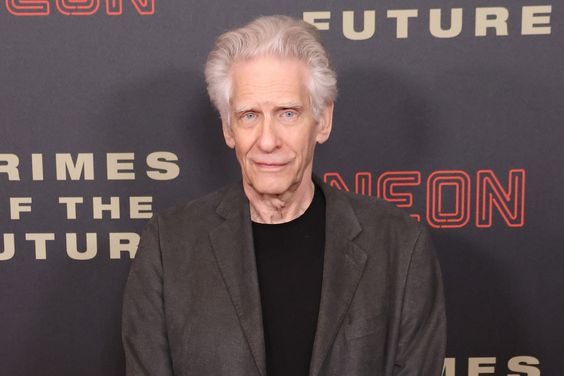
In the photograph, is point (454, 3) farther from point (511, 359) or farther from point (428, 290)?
point (511, 359)

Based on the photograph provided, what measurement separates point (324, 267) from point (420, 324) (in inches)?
9.6

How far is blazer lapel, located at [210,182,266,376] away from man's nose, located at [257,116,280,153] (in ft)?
0.61

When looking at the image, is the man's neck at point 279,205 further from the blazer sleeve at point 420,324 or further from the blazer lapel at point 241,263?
the blazer sleeve at point 420,324

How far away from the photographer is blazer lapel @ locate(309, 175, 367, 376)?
4.88 feet

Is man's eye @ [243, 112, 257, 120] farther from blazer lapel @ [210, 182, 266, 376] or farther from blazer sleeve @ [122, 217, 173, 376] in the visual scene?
blazer sleeve @ [122, 217, 173, 376]

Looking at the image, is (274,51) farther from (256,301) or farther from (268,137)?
(256,301)

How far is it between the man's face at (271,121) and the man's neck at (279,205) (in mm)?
65

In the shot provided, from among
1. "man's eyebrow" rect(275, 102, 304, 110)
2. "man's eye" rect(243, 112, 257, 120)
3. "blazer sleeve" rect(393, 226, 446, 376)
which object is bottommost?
"blazer sleeve" rect(393, 226, 446, 376)

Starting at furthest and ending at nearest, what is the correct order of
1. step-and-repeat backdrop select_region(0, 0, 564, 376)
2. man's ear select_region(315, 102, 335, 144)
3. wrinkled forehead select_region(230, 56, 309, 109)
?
1. step-and-repeat backdrop select_region(0, 0, 564, 376)
2. man's ear select_region(315, 102, 335, 144)
3. wrinkled forehead select_region(230, 56, 309, 109)

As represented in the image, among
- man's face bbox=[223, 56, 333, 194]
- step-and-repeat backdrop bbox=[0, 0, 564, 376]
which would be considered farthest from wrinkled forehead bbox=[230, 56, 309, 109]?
step-and-repeat backdrop bbox=[0, 0, 564, 376]

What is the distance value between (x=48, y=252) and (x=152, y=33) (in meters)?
0.74

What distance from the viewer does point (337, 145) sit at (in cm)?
213

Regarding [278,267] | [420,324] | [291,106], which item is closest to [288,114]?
[291,106]

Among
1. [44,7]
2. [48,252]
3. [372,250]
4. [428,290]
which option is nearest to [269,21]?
[372,250]
